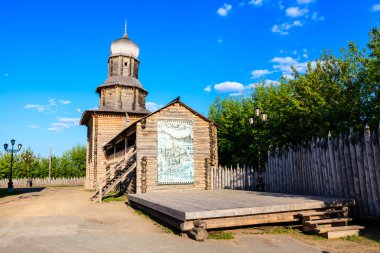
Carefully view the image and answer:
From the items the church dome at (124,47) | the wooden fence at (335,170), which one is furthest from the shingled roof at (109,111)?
the wooden fence at (335,170)

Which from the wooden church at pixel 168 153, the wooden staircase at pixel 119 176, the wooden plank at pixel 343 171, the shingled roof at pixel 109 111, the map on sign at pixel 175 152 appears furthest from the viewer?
the shingled roof at pixel 109 111

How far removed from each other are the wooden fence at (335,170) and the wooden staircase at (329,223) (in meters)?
0.93

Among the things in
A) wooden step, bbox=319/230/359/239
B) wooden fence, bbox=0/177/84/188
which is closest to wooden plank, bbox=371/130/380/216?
wooden step, bbox=319/230/359/239

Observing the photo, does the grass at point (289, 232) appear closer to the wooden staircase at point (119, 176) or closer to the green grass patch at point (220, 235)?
the green grass patch at point (220, 235)

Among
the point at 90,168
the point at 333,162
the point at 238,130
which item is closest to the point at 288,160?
the point at 333,162

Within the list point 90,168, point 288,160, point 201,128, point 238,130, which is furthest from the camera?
point 90,168

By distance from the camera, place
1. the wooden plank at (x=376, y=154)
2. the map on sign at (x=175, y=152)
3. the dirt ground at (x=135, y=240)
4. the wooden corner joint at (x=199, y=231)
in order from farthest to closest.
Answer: the map on sign at (x=175, y=152) → the wooden plank at (x=376, y=154) → the wooden corner joint at (x=199, y=231) → the dirt ground at (x=135, y=240)

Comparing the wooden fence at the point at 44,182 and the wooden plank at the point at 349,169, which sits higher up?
the wooden plank at the point at 349,169

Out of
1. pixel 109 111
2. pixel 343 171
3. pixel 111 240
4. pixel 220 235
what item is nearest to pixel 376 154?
pixel 343 171

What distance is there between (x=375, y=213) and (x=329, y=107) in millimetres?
11760

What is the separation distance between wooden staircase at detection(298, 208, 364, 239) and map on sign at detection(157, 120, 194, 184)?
34.9 ft

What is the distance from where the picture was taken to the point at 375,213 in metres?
8.44

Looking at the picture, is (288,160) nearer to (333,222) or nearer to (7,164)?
(333,222)

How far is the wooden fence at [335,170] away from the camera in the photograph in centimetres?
857
